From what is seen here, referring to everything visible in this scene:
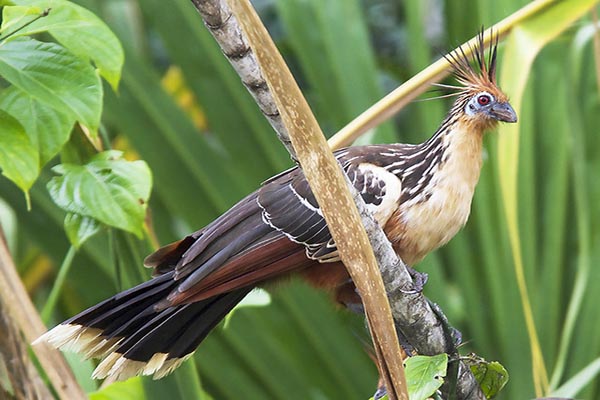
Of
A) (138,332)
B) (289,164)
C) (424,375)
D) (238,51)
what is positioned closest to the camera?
(238,51)

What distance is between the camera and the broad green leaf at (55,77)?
1.04 m

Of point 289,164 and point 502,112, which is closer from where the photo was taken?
point 502,112

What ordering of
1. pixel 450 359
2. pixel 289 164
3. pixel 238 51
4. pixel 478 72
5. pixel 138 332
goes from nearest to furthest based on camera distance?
pixel 238 51 → pixel 450 359 → pixel 138 332 → pixel 478 72 → pixel 289 164

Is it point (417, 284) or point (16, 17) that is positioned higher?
point (16, 17)

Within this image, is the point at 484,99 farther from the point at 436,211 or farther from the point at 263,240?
the point at 263,240

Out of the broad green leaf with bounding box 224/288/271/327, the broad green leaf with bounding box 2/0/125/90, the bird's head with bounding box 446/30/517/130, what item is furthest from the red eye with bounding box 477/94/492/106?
the broad green leaf with bounding box 2/0/125/90

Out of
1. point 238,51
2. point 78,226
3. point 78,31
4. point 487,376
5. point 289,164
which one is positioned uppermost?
point 78,31

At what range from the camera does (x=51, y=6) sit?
1058 mm

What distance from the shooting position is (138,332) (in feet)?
4.38

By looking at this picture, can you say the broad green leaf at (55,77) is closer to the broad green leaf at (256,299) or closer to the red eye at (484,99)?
the broad green leaf at (256,299)

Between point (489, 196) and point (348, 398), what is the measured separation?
2.44 ft

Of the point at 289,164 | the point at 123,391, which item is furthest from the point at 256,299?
the point at 289,164

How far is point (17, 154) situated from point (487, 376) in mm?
722

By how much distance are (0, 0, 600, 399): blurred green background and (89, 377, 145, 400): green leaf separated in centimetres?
102
